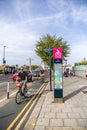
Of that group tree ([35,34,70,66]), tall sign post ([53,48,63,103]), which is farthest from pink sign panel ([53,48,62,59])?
tree ([35,34,70,66])

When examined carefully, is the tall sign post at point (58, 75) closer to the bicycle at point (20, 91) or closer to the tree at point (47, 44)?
the bicycle at point (20, 91)

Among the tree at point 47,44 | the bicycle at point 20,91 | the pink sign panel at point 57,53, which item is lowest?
the bicycle at point 20,91

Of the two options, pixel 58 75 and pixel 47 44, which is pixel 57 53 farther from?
pixel 47 44

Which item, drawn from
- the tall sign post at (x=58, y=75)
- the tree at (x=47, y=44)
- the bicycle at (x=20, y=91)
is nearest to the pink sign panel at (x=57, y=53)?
the tall sign post at (x=58, y=75)

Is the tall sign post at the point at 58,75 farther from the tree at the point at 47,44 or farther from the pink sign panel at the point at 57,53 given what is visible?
the tree at the point at 47,44

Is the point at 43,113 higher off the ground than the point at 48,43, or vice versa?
the point at 48,43

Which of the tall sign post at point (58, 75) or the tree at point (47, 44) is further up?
the tree at point (47, 44)

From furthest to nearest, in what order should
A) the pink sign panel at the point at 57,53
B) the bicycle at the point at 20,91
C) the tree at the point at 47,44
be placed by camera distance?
the tree at the point at 47,44, the pink sign panel at the point at 57,53, the bicycle at the point at 20,91

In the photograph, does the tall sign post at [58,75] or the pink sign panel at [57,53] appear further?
the pink sign panel at [57,53]

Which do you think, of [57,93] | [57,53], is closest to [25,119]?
[57,93]

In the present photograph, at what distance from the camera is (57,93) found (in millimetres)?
12812

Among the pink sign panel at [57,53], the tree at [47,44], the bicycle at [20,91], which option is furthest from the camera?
the tree at [47,44]

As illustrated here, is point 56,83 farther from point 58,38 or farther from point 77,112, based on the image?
point 58,38

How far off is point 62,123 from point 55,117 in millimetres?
957
